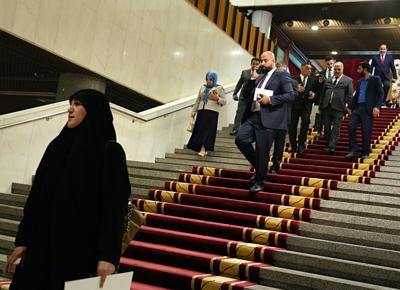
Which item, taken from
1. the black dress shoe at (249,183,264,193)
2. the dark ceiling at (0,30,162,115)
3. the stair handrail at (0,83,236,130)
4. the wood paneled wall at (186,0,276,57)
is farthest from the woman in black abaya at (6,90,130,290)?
the wood paneled wall at (186,0,276,57)

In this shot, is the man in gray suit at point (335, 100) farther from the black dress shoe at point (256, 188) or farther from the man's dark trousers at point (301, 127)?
the black dress shoe at point (256, 188)

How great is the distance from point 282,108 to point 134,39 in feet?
14.4

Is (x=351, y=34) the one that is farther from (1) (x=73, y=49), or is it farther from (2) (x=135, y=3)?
(1) (x=73, y=49)

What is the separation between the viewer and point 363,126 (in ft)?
22.0

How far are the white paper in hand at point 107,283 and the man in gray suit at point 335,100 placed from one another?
18.6 ft

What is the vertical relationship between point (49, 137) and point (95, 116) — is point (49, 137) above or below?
above

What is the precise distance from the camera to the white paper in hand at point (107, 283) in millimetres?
1752

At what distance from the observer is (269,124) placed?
5.17 metres

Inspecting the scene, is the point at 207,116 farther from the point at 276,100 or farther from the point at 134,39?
the point at 134,39

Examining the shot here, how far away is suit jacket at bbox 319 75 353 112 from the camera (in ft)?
23.5

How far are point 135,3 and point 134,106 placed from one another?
2.33 metres

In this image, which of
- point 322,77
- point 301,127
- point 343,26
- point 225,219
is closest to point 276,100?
point 225,219

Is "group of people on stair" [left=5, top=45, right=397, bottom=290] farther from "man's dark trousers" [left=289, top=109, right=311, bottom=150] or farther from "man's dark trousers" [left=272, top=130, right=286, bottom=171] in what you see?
"man's dark trousers" [left=289, top=109, right=311, bottom=150]

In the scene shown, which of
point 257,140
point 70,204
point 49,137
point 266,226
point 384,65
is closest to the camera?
point 70,204
